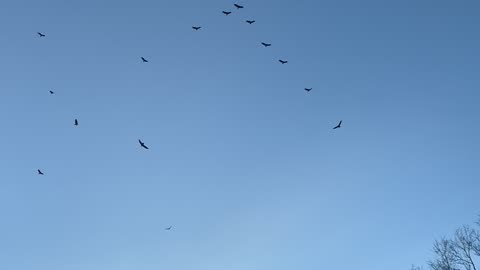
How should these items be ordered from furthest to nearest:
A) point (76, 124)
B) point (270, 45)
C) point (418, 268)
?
point (418, 268) < point (270, 45) < point (76, 124)

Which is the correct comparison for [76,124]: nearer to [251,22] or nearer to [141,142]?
[141,142]

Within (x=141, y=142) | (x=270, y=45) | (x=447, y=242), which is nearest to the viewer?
(x=141, y=142)

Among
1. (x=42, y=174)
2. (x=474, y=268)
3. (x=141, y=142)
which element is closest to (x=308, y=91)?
(x=141, y=142)

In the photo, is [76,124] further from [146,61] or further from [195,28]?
[195,28]

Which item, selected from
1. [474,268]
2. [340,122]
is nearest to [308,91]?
[340,122]

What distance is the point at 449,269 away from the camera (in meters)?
40.9

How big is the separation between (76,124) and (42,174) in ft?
14.0

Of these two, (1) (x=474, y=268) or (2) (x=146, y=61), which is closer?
(2) (x=146, y=61)

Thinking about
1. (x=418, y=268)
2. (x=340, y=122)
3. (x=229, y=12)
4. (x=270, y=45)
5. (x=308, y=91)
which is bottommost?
(x=418, y=268)

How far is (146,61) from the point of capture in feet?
83.7

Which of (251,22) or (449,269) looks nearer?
(251,22)

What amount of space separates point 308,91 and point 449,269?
30759 millimetres

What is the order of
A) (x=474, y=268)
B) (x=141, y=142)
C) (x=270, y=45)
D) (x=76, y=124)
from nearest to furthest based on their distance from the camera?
(x=141, y=142)
(x=76, y=124)
(x=270, y=45)
(x=474, y=268)

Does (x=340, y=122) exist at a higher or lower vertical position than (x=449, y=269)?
higher
